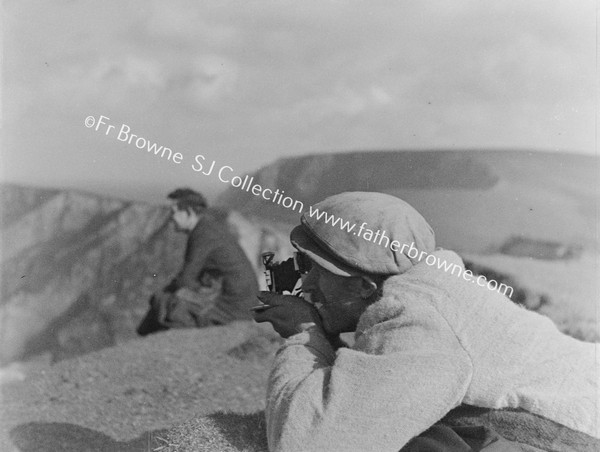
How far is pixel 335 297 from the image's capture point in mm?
1508

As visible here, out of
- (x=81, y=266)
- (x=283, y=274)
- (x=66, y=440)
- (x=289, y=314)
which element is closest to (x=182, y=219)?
(x=81, y=266)

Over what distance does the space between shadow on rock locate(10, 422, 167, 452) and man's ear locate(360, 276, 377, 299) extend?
1863 millimetres

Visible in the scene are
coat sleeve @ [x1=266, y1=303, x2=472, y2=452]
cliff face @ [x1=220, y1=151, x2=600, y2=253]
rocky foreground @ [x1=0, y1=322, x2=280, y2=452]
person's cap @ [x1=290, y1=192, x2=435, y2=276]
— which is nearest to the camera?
coat sleeve @ [x1=266, y1=303, x2=472, y2=452]

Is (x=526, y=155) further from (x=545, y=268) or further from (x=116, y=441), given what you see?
(x=116, y=441)

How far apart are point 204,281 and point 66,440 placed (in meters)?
2.40

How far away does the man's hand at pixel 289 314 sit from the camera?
4.99 feet

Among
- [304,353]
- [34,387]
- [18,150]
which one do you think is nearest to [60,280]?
[18,150]

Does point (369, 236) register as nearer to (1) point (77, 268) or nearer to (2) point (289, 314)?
(2) point (289, 314)

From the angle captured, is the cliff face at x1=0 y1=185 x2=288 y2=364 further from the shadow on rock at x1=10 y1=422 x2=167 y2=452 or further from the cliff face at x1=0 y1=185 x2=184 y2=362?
the shadow on rock at x1=10 y1=422 x2=167 y2=452

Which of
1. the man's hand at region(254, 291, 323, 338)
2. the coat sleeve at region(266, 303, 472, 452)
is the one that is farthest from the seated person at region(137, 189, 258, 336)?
the coat sleeve at region(266, 303, 472, 452)

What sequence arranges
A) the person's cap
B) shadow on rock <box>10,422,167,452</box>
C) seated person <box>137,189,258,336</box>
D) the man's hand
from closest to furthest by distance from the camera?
the person's cap
the man's hand
shadow on rock <box>10,422,167,452</box>
seated person <box>137,189,258,336</box>

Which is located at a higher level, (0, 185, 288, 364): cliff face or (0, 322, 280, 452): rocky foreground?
(0, 322, 280, 452): rocky foreground

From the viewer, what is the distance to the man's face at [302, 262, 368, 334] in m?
1.49

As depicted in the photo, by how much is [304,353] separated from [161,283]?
466 centimetres
